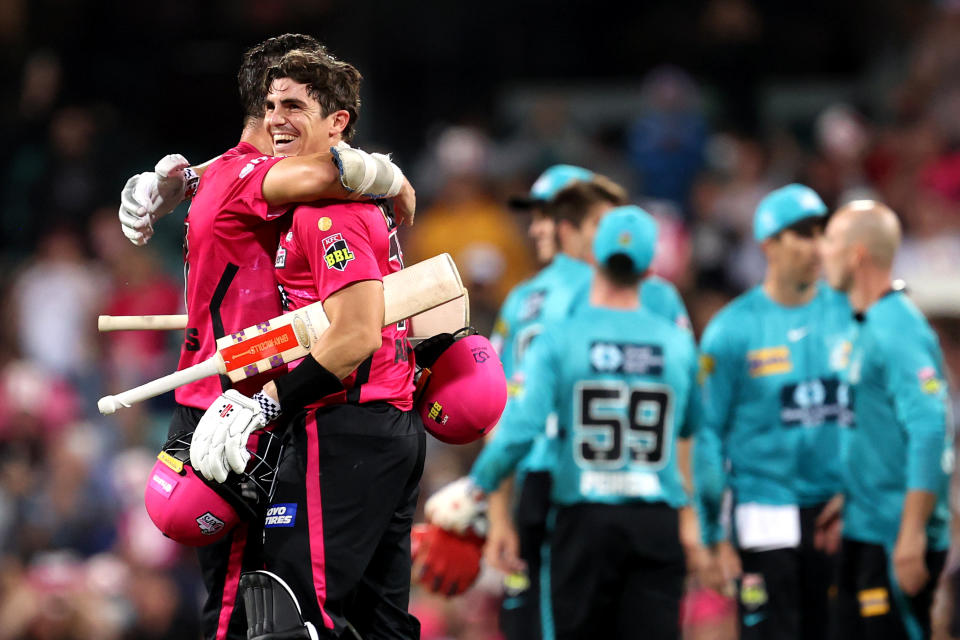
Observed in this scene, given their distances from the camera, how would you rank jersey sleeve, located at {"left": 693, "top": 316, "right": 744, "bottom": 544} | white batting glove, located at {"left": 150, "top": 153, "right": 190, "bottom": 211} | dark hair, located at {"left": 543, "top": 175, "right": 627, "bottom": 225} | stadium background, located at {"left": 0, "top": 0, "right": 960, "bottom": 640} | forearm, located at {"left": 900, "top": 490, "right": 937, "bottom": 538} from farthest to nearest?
stadium background, located at {"left": 0, "top": 0, "right": 960, "bottom": 640} → dark hair, located at {"left": 543, "top": 175, "right": 627, "bottom": 225} → jersey sleeve, located at {"left": 693, "top": 316, "right": 744, "bottom": 544} → forearm, located at {"left": 900, "top": 490, "right": 937, "bottom": 538} → white batting glove, located at {"left": 150, "top": 153, "right": 190, "bottom": 211}

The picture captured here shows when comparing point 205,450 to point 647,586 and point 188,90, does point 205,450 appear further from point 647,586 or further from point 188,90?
point 188,90

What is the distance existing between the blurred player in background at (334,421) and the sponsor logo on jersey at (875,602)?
2.54 metres

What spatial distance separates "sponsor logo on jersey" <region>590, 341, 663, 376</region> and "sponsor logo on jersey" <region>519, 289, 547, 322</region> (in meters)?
0.90

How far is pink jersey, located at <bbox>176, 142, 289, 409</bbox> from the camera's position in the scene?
4.29 metres

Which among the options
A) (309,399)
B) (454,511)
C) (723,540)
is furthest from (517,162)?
(309,399)

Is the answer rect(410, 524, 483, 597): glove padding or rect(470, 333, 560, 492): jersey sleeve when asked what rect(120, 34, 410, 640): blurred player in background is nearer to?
rect(410, 524, 483, 597): glove padding

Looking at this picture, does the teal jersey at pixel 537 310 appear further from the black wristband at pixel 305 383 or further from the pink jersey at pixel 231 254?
the black wristband at pixel 305 383

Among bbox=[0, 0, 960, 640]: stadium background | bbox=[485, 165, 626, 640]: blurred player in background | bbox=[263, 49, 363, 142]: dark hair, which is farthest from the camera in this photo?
bbox=[0, 0, 960, 640]: stadium background

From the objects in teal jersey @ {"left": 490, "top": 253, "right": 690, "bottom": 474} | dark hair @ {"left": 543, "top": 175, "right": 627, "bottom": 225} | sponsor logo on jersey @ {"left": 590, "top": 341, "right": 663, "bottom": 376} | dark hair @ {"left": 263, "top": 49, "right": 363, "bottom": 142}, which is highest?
dark hair @ {"left": 543, "top": 175, "right": 627, "bottom": 225}

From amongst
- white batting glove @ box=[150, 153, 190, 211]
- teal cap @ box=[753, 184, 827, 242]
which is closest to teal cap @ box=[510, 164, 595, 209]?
teal cap @ box=[753, 184, 827, 242]

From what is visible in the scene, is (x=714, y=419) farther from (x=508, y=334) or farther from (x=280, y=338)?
(x=280, y=338)

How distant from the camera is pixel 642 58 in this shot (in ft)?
43.7

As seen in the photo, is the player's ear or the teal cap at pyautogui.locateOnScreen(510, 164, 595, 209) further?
the teal cap at pyautogui.locateOnScreen(510, 164, 595, 209)

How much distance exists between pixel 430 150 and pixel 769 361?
6456mm
